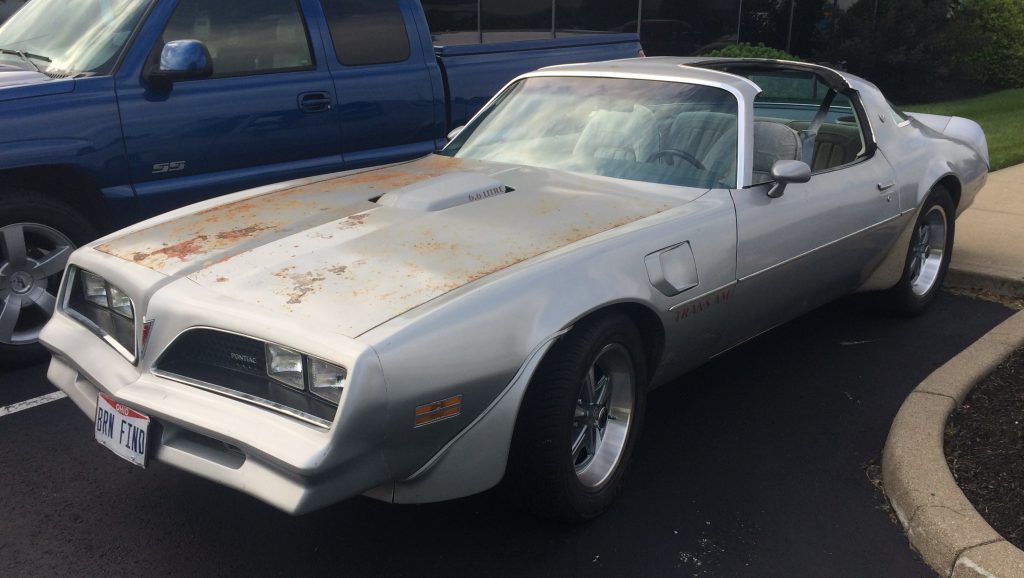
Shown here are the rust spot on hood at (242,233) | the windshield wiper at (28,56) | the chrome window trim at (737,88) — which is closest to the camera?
the rust spot on hood at (242,233)

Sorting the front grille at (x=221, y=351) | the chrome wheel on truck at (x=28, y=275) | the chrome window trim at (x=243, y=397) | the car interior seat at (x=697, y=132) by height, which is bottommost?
the chrome wheel on truck at (x=28, y=275)

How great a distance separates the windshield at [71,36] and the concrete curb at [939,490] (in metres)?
4.18

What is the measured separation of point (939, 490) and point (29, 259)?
166 inches

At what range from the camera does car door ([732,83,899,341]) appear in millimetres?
4051

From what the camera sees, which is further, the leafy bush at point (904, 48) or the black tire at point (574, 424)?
the leafy bush at point (904, 48)

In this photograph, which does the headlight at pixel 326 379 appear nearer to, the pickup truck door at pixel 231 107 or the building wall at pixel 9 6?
the pickup truck door at pixel 231 107

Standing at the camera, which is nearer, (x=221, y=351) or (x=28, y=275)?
(x=221, y=351)

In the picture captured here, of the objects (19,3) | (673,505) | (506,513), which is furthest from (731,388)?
(19,3)

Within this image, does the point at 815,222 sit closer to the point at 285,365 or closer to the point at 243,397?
the point at 285,365

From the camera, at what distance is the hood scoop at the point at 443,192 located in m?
3.77

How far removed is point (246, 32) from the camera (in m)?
5.57

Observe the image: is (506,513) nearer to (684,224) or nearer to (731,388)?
(684,224)

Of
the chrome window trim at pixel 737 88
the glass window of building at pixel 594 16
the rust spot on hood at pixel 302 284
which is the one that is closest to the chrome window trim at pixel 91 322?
the rust spot on hood at pixel 302 284

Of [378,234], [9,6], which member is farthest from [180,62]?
[9,6]
